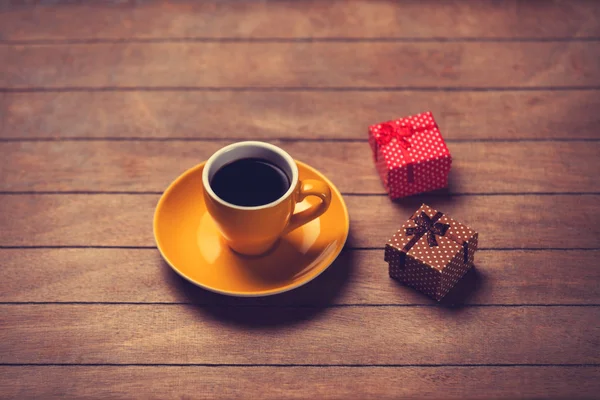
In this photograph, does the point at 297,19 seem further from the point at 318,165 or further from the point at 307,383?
the point at 307,383

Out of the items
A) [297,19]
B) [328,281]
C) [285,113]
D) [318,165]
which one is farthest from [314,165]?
[297,19]

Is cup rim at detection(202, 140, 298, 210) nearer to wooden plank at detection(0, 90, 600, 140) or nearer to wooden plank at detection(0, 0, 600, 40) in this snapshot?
wooden plank at detection(0, 90, 600, 140)

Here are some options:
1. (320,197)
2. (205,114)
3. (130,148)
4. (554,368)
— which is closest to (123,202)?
(130,148)

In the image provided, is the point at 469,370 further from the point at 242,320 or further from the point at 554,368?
the point at 242,320

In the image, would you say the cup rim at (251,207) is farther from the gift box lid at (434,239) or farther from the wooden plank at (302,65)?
the wooden plank at (302,65)

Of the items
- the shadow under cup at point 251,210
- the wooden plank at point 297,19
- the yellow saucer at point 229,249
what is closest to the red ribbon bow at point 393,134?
the yellow saucer at point 229,249

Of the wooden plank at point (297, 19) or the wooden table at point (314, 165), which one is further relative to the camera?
the wooden plank at point (297, 19)

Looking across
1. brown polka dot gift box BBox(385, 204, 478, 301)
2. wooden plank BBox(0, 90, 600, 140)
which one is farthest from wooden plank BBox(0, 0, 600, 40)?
brown polka dot gift box BBox(385, 204, 478, 301)

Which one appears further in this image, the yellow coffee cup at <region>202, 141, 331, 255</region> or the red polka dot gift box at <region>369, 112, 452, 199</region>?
the red polka dot gift box at <region>369, 112, 452, 199</region>
